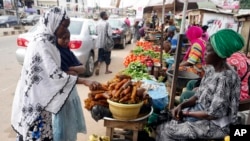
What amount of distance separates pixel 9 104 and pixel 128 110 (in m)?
3.55

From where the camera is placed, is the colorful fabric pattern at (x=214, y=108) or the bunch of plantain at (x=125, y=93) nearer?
the colorful fabric pattern at (x=214, y=108)

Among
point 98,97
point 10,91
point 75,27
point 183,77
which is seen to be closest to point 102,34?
point 75,27

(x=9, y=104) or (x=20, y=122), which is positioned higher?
(x=20, y=122)

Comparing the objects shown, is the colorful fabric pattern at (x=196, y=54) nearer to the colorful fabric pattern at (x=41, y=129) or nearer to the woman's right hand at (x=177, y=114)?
the woman's right hand at (x=177, y=114)

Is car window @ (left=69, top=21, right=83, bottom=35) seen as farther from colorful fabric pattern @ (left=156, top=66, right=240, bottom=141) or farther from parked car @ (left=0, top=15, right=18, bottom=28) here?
parked car @ (left=0, top=15, right=18, bottom=28)

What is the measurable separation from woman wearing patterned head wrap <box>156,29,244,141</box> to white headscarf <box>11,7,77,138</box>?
1.22 meters

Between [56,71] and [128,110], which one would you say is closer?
[56,71]

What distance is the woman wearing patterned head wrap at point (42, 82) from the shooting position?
7.00 feet

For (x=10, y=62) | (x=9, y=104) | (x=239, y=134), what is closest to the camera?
(x=239, y=134)

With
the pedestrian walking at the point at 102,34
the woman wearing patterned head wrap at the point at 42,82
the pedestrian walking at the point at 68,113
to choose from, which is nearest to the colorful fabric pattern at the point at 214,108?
the pedestrian walking at the point at 68,113

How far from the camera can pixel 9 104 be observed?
5.09m

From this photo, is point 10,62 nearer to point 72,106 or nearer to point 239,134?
point 72,106

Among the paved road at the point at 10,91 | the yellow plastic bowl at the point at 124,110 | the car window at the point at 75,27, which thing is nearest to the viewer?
the yellow plastic bowl at the point at 124,110

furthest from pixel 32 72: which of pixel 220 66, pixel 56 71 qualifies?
pixel 220 66
